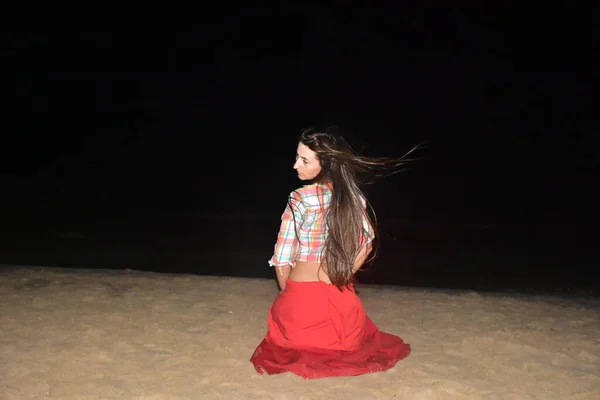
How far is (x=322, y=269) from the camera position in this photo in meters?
3.18

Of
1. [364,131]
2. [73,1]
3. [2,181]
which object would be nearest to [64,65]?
[73,1]

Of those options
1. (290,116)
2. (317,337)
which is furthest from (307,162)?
(290,116)

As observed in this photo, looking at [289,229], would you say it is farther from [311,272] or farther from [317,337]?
[317,337]

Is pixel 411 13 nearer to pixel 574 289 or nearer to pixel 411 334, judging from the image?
pixel 574 289

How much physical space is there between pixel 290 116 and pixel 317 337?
2163cm

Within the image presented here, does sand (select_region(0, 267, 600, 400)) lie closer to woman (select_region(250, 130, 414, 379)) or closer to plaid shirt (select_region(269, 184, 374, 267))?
woman (select_region(250, 130, 414, 379))

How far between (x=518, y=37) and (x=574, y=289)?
21.1 metres

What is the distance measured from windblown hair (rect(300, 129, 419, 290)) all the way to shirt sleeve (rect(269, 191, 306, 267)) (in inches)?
5.8

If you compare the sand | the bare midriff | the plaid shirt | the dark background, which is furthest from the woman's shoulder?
the dark background

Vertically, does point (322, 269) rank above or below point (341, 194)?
below

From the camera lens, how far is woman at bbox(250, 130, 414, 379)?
303cm

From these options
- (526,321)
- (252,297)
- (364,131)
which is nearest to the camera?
(526,321)

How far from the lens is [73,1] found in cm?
2561

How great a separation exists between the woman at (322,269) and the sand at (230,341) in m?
0.11
